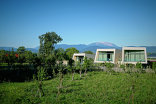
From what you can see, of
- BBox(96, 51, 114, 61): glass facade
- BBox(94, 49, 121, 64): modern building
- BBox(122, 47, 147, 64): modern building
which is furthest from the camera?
BBox(96, 51, 114, 61): glass facade

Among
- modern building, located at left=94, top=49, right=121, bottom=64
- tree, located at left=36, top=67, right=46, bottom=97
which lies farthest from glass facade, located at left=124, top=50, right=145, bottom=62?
tree, located at left=36, top=67, right=46, bottom=97

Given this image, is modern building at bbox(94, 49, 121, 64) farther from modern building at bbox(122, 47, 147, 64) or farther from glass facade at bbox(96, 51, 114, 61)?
modern building at bbox(122, 47, 147, 64)

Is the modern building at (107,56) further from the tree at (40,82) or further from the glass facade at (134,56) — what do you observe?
the tree at (40,82)

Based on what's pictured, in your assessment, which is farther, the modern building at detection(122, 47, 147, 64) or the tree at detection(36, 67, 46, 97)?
the modern building at detection(122, 47, 147, 64)

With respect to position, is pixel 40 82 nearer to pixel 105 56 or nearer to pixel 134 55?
pixel 105 56

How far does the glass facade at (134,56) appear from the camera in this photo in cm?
2834

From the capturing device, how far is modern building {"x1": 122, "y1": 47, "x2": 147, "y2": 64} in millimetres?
28284

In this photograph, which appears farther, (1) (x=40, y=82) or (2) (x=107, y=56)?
(2) (x=107, y=56)

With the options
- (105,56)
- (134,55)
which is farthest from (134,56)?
(105,56)

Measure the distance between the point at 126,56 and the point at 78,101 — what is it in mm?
24469

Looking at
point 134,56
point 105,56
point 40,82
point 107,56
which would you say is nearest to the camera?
point 40,82

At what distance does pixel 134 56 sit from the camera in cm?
2916

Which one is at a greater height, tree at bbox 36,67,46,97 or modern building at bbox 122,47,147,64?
modern building at bbox 122,47,147,64

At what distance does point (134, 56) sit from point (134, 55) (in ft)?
0.72
